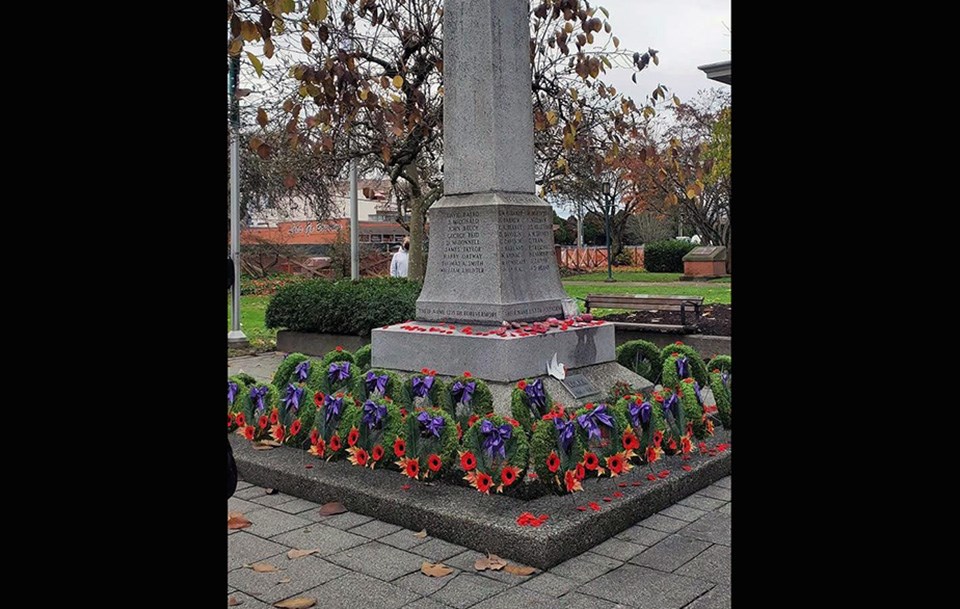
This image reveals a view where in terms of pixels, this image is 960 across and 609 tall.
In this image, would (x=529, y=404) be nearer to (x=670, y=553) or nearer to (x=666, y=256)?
(x=670, y=553)

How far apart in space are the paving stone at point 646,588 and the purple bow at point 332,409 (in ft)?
7.48

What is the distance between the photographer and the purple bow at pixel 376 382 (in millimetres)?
5832

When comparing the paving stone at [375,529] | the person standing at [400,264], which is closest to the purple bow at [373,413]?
the paving stone at [375,529]

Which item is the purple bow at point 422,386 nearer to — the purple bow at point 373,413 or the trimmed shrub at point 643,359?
the purple bow at point 373,413

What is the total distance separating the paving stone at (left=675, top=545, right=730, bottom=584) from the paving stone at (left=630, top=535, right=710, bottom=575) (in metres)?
0.04

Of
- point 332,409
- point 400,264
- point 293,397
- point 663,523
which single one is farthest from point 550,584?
point 400,264

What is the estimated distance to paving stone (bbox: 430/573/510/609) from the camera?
11.9 feet

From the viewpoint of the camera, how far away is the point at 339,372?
6.15 meters

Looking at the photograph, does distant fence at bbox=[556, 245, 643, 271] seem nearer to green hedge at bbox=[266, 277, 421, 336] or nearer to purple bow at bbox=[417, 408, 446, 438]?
green hedge at bbox=[266, 277, 421, 336]

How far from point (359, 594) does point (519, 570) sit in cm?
77

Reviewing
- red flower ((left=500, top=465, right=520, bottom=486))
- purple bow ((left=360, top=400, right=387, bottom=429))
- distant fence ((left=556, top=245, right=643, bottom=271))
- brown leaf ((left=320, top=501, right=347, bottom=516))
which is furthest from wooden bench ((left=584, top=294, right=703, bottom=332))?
distant fence ((left=556, top=245, right=643, bottom=271))
